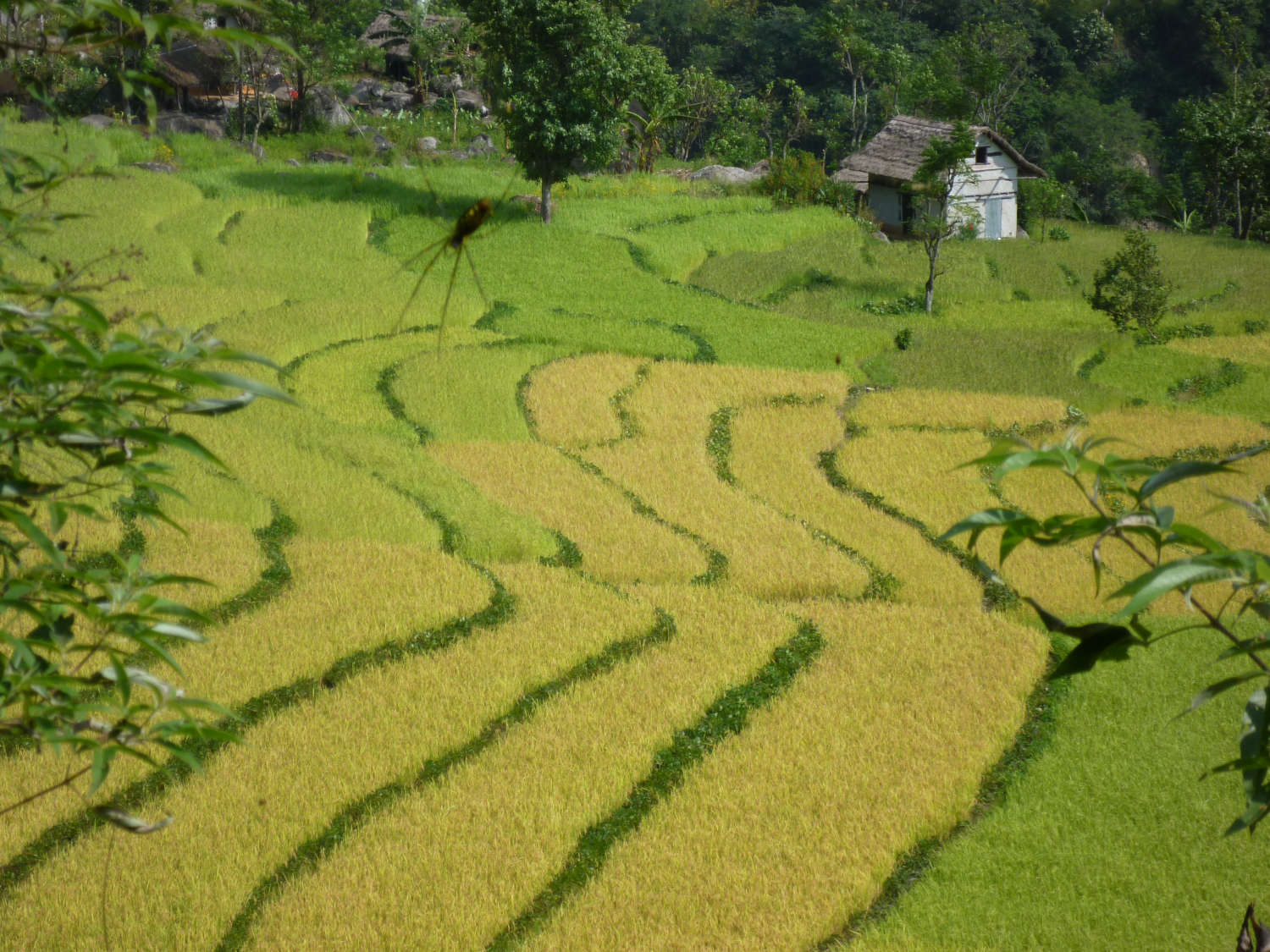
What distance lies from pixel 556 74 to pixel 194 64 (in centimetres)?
2106

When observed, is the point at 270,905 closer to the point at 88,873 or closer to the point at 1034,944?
the point at 88,873

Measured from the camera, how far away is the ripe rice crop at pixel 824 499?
9.98 metres

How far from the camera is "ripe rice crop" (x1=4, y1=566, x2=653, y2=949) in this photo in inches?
231

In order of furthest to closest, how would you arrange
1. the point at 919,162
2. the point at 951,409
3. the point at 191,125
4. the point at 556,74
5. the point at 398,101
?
the point at 398,101
the point at 191,125
the point at 919,162
the point at 556,74
the point at 951,409

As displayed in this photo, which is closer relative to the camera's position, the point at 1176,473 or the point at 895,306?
the point at 1176,473

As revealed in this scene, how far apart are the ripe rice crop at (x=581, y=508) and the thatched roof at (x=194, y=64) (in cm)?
2738

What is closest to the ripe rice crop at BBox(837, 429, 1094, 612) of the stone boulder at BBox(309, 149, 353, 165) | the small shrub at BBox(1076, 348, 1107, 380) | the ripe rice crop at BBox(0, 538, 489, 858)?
the small shrub at BBox(1076, 348, 1107, 380)

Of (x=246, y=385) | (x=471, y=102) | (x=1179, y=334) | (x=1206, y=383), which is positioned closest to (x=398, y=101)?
(x=471, y=102)

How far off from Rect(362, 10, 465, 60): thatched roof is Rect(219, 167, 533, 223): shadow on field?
19.1 metres

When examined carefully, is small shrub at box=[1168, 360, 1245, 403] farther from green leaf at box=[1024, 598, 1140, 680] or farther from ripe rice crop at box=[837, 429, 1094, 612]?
green leaf at box=[1024, 598, 1140, 680]

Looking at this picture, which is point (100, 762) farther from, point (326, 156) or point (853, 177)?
point (853, 177)

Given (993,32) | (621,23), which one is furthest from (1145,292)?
(993,32)

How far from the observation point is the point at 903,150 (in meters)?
29.5

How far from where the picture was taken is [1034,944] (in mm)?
5875
